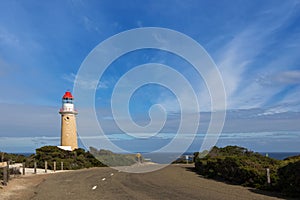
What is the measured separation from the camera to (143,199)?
11445mm

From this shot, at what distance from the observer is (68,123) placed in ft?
168

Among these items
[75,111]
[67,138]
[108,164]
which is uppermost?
[75,111]

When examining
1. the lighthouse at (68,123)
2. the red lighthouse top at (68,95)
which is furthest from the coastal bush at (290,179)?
the red lighthouse top at (68,95)

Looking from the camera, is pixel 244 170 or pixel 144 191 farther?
pixel 244 170

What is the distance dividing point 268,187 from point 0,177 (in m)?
15.8

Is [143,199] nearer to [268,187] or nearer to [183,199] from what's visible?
[183,199]

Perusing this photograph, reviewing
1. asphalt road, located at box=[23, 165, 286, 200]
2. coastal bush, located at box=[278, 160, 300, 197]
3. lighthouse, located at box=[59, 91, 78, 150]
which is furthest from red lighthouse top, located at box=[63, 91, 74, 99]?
coastal bush, located at box=[278, 160, 300, 197]

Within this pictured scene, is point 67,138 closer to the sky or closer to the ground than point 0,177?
closer to the sky

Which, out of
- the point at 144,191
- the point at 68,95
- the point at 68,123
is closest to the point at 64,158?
the point at 68,123

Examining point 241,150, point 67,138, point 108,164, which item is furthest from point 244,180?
point 67,138

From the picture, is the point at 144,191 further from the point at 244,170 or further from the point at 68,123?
the point at 68,123

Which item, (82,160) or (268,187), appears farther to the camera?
(82,160)

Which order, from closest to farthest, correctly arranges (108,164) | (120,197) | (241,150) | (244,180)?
1. (120,197)
2. (244,180)
3. (241,150)
4. (108,164)

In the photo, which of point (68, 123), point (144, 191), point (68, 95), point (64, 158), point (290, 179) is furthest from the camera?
point (68, 95)
